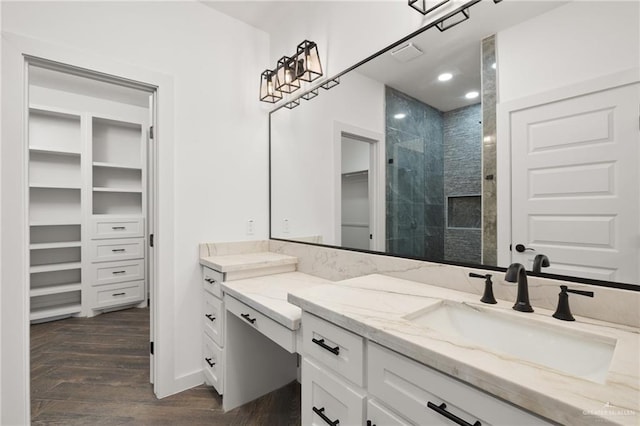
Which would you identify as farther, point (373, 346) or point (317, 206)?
point (317, 206)

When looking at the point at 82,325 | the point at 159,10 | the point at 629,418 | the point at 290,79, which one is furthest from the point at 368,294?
the point at 82,325

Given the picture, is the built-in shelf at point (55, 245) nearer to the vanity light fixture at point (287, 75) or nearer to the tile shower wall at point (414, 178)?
the vanity light fixture at point (287, 75)

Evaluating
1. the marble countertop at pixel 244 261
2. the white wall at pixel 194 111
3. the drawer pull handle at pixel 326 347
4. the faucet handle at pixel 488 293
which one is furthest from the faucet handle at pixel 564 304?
the white wall at pixel 194 111

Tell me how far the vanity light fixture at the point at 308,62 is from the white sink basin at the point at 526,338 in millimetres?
1591

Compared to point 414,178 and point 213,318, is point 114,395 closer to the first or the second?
point 213,318

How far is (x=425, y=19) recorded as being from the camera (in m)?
1.31

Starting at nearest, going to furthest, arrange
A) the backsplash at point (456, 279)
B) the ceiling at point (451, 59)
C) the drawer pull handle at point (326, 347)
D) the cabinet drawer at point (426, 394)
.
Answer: the cabinet drawer at point (426, 394) < the backsplash at point (456, 279) < the drawer pull handle at point (326, 347) < the ceiling at point (451, 59)

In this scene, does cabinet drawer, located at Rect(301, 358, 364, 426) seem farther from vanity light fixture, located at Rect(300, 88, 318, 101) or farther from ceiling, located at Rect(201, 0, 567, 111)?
vanity light fixture, located at Rect(300, 88, 318, 101)

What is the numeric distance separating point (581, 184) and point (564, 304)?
0.37 m

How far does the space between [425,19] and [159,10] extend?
176 cm

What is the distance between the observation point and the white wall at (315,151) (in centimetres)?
165

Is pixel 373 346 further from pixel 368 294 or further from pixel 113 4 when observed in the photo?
pixel 113 4

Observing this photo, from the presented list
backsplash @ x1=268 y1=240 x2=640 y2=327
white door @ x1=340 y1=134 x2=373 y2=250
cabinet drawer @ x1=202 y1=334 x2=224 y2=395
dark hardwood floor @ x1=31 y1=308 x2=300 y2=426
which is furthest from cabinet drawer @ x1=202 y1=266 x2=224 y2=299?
white door @ x1=340 y1=134 x2=373 y2=250

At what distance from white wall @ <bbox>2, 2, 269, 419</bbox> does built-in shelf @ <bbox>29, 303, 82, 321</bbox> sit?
7.35 feet
